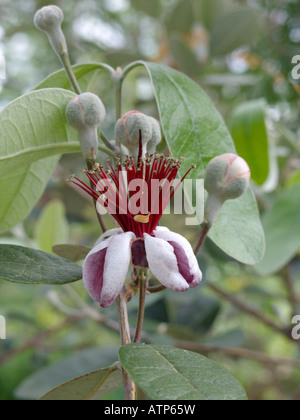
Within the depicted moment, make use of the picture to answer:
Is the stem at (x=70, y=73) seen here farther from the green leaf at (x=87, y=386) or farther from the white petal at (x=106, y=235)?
the green leaf at (x=87, y=386)

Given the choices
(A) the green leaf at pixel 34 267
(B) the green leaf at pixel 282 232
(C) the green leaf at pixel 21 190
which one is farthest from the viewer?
(B) the green leaf at pixel 282 232

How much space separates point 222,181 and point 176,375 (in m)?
0.30

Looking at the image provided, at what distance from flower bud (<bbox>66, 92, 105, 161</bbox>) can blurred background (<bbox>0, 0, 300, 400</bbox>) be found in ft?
1.67

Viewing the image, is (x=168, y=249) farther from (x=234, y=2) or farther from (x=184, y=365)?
(x=234, y=2)

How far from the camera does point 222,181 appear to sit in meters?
0.76

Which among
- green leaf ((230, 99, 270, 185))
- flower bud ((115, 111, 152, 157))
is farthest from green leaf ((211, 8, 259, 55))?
flower bud ((115, 111, 152, 157))

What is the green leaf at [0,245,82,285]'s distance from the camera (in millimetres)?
708

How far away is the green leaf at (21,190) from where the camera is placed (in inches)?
37.6

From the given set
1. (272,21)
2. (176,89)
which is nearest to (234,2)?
(272,21)

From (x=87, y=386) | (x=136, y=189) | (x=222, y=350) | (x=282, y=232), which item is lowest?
(x=222, y=350)

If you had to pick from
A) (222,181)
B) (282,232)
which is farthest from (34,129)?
(282,232)

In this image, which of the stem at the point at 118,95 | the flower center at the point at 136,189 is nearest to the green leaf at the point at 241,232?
the flower center at the point at 136,189

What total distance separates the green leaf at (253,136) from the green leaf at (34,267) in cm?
84

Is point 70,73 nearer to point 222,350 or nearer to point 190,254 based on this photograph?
point 190,254
